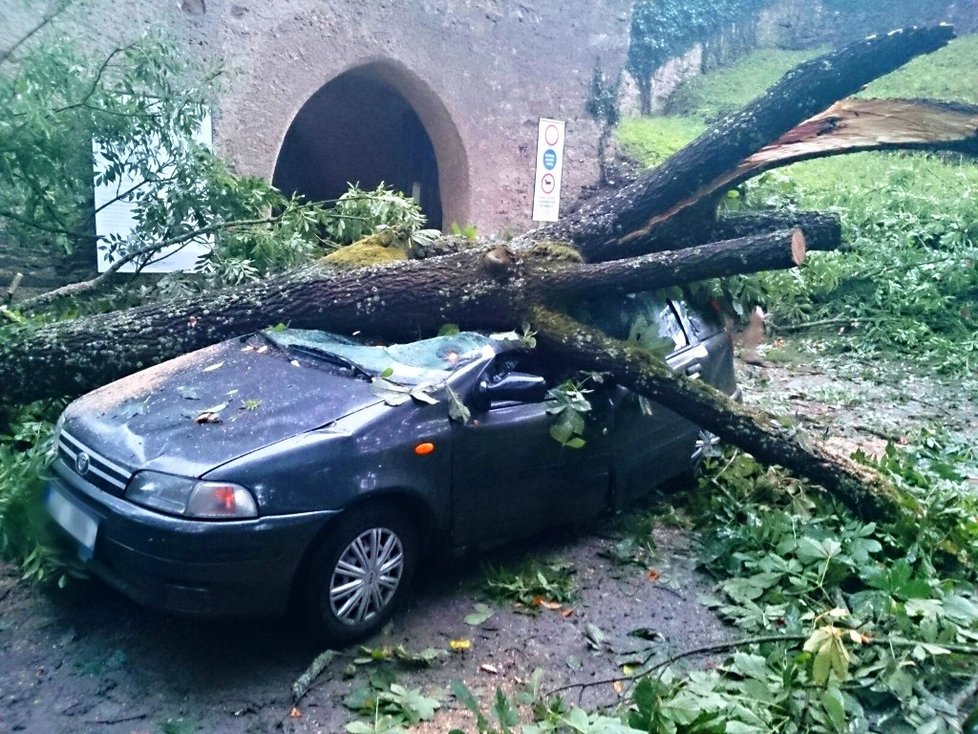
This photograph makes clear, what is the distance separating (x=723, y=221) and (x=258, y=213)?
3.55 metres

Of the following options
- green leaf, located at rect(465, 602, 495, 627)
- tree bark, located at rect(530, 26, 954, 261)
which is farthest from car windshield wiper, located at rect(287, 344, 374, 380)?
tree bark, located at rect(530, 26, 954, 261)

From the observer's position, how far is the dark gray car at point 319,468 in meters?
3.37

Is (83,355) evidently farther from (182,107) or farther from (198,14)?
(198,14)

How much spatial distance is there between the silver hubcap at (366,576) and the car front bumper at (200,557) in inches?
8.6

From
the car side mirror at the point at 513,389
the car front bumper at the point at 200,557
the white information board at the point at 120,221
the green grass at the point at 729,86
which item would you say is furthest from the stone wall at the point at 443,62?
the car front bumper at the point at 200,557

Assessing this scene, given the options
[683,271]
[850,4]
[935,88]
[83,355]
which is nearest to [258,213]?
[83,355]

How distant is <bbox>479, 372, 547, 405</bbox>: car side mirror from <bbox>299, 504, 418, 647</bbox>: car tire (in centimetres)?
76

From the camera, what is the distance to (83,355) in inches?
195

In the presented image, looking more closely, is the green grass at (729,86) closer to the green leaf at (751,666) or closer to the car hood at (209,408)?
the car hood at (209,408)

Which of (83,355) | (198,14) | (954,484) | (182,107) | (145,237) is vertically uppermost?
(198,14)

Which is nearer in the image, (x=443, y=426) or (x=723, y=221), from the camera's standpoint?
(x=443, y=426)

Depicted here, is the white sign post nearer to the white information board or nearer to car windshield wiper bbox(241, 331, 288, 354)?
the white information board

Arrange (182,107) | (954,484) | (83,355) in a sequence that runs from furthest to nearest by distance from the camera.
Result: (182,107)
(954,484)
(83,355)

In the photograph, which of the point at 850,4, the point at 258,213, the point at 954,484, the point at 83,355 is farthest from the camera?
the point at 850,4
